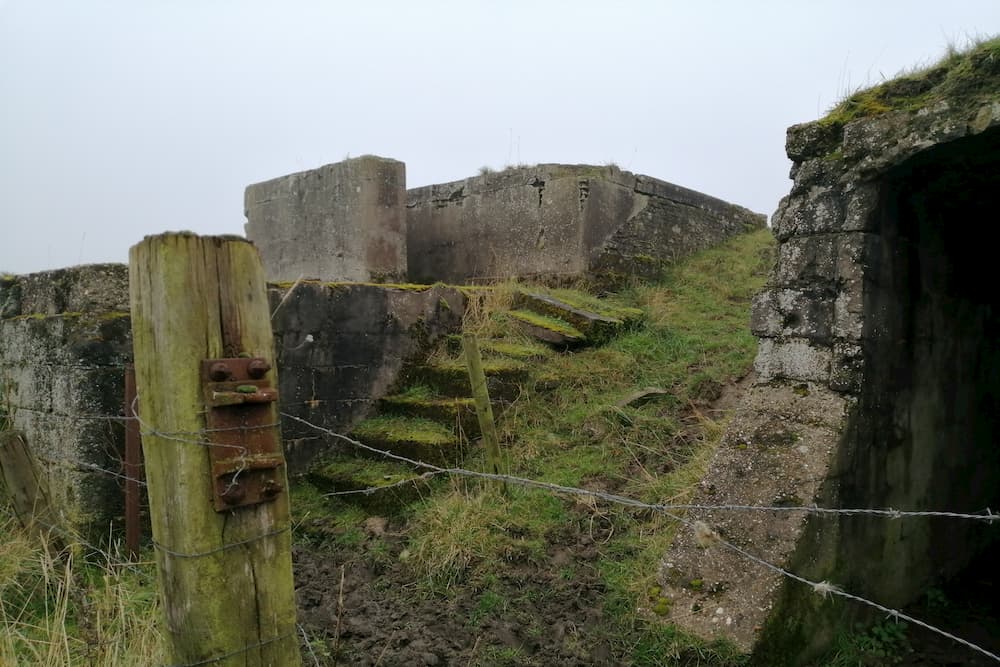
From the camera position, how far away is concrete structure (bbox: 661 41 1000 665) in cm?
329

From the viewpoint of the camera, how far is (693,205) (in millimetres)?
10141

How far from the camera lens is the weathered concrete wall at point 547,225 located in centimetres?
828

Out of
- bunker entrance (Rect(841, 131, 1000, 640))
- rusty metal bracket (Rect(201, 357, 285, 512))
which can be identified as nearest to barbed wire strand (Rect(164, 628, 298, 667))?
rusty metal bracket (Rect(201, 357, 285, 512))

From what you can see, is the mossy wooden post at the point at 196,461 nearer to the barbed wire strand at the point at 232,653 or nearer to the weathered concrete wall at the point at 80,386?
the barbed wire strand at the point at 232,653

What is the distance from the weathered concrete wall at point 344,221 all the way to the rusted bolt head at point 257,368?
5.59 meters

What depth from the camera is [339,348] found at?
6.01 m

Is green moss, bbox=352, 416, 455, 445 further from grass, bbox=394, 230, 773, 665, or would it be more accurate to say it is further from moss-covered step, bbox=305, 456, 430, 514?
grass, bbox=394, 230, 773, 665

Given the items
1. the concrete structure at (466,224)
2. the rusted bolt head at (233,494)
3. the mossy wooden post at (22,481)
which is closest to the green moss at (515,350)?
the concrete structure at (466,224)

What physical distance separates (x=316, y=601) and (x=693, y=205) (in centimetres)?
785

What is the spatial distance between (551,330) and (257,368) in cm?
486

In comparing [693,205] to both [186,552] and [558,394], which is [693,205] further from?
[186,552]

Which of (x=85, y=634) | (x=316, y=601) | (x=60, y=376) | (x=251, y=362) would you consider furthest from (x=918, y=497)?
(x=60, y=376)

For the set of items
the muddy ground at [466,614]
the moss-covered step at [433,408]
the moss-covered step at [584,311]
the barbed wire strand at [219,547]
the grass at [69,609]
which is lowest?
the muddy ground at [466,614]

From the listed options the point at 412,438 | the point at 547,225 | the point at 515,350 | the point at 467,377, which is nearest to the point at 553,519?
the point at 412,438
